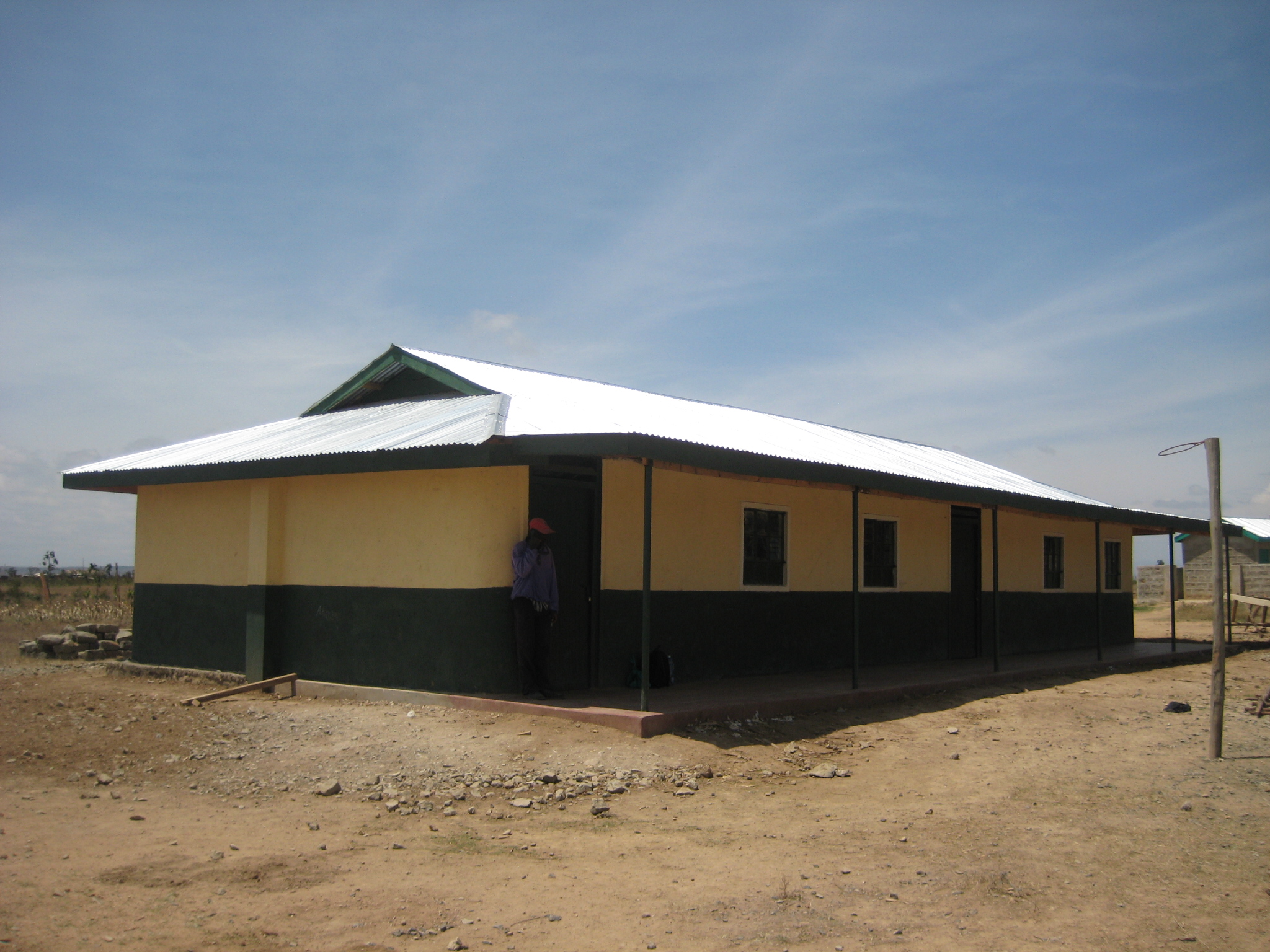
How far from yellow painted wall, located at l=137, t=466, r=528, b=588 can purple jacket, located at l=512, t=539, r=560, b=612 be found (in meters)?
0.28

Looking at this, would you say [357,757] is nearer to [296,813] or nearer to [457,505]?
[296,813]

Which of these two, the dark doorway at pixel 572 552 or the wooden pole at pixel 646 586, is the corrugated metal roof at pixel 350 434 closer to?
the dark doorway at pixel 572 552

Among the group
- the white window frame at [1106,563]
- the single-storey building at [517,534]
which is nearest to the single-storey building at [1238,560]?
the white window frame at [1106,563]

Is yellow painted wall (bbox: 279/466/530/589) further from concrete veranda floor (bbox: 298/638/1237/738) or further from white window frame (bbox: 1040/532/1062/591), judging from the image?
white window frame (bbox: 1040/532/1062/591)

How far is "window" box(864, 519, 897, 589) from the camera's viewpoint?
14.3 metres

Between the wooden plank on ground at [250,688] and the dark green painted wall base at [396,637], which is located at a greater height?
the dark green painted wall base at [396,637]

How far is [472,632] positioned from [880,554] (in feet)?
22.7

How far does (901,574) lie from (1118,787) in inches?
280

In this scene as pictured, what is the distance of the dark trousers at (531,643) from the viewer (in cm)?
954

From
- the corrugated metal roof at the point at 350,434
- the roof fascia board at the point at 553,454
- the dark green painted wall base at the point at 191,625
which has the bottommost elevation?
the dark green painted wall base at the point at 191,625

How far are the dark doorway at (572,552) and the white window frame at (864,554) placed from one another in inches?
186

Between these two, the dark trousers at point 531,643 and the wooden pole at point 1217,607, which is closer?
the wooden pole at point 1217,607

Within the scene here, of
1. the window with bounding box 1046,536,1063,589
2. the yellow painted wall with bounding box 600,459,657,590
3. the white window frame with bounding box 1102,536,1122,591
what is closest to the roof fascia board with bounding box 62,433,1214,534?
the yellow painted wall with bounding box 600,459,657,590

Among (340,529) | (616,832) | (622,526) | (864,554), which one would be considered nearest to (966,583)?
(864,554)
